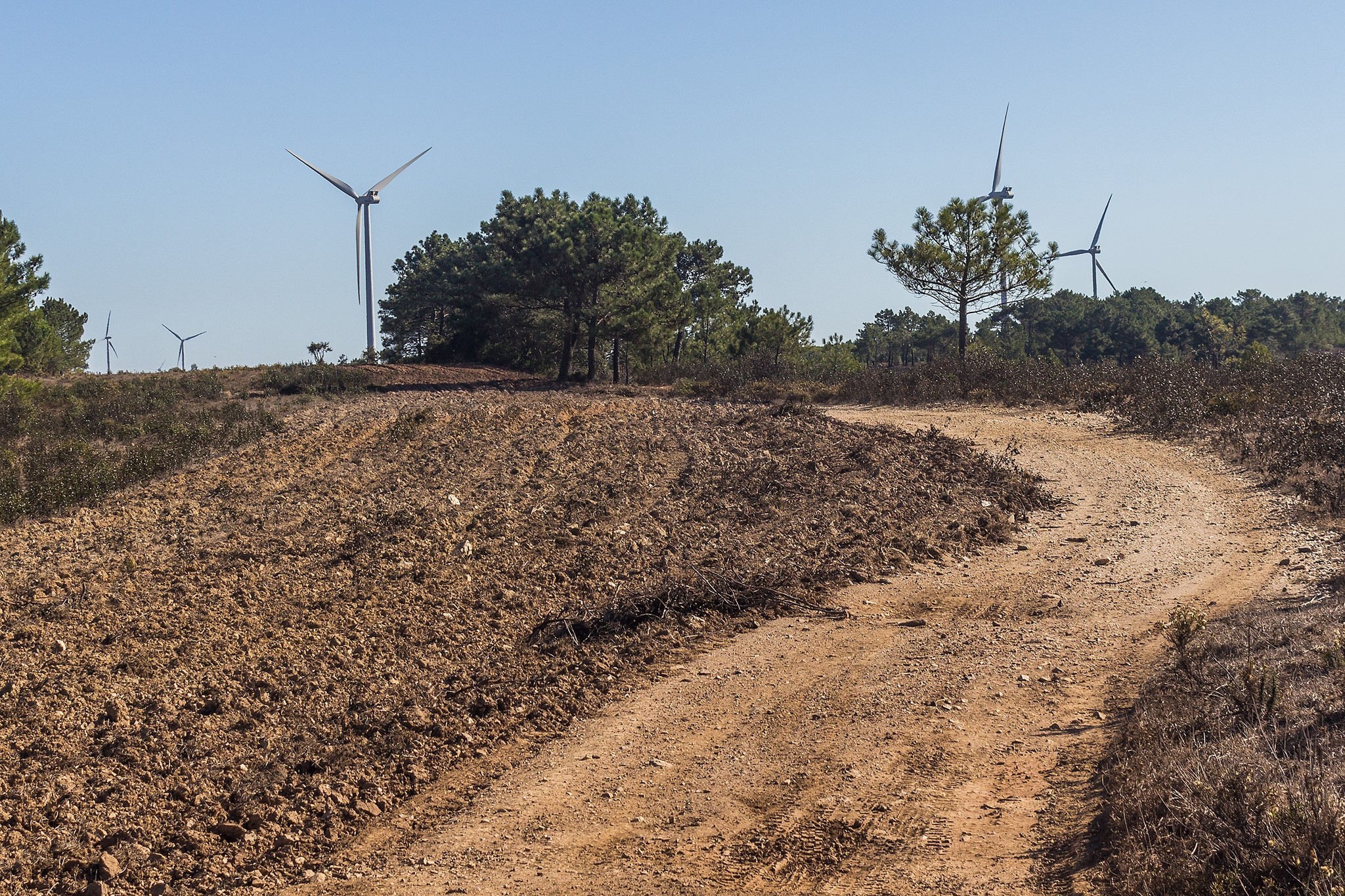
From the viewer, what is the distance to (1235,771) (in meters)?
4.79

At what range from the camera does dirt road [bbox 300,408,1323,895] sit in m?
5.12

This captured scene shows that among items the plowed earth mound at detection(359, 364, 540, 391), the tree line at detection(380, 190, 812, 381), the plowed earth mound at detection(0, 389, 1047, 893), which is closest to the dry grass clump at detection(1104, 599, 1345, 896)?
the plowed earth mound at detection(0, 389, 1047, 893)

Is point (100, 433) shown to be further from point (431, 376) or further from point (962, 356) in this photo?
point (962, 356)

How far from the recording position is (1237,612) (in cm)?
858

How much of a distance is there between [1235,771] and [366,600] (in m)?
6.97

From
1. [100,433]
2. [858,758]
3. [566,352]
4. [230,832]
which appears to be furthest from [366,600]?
[566,352]

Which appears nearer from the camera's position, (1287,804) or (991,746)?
(1287,804)

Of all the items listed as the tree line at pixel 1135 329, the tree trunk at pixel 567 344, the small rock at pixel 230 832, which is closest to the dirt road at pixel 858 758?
the small rock at pixel 230 832

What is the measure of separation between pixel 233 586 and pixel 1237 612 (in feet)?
28.7

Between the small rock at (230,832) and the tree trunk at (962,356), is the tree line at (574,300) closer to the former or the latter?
the tree trunk at (962,356)

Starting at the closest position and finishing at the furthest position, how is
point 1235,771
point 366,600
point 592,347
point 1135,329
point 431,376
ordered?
point 1235,771, point 366,600, point 431,376, point 592,347, point 1135,329

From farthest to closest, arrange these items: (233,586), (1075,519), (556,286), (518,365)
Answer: (518,365), (556,286), (1075,519), (233,586)

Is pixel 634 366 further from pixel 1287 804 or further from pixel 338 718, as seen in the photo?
pixel 1287 804

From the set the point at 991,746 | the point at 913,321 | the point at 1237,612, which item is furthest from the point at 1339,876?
the point at 913,321
